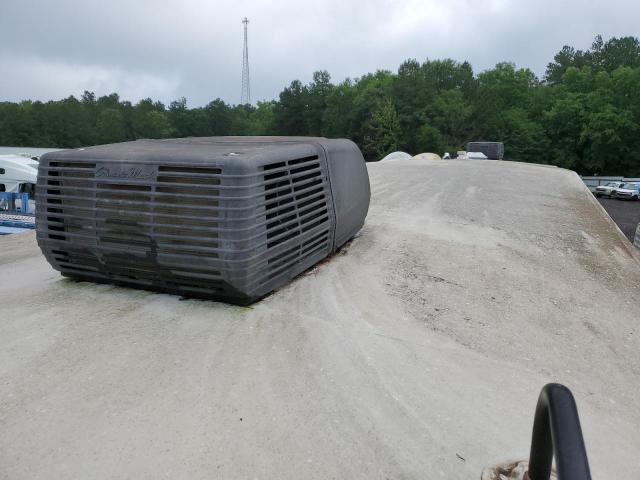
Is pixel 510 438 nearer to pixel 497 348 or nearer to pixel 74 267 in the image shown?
pixel 497 348

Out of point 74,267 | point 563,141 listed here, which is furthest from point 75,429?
point 563,141

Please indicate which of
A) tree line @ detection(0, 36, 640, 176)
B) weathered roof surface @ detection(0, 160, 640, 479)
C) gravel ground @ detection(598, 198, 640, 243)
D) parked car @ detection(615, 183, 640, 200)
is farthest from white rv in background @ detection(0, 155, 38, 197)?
tree line @ detection(0, 36, 640, 176)

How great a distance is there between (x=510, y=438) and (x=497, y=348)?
3.59 feet

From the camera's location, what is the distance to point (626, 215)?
23234 mm

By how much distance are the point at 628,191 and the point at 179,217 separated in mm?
35218

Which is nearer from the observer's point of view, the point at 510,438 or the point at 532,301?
the point at 510,438

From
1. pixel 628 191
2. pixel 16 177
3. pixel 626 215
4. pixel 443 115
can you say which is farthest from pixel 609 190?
pixel 16 177

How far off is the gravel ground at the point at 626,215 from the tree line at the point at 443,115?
74.0ft

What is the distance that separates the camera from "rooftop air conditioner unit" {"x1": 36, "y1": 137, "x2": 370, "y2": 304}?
3721 millimetres

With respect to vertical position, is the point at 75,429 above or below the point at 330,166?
below

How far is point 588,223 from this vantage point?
8.16 metres

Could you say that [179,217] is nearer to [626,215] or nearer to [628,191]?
[626,215]

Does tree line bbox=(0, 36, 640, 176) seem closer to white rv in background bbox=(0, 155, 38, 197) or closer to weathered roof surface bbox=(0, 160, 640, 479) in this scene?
white rv in background bbox=(0, 155, 38, 197)

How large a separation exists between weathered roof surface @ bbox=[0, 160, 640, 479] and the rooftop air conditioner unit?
250mm
